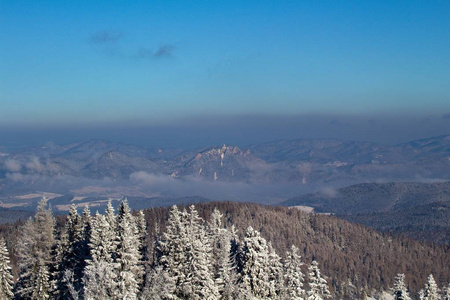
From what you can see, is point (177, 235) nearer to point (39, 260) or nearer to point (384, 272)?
point (39, 260)

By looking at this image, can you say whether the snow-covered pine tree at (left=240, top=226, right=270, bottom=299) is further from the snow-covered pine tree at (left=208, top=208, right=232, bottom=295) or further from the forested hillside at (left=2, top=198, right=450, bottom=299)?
the snow-covered pine tree at (left=208, top=208, right=232, bottom=295)

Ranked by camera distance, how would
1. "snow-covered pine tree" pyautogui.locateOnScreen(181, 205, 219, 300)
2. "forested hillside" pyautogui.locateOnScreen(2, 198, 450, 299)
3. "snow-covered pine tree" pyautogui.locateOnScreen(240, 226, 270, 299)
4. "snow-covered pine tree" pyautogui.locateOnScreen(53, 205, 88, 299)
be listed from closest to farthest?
1. "forested hillside" pyautogui.locateOnScreen(2, 198, 450, 299)
2. "snow-covered pine tree" pyautogui.locateOnScreen(181, 205, 219, 300)
3. "snow-covered pine tree" pyautogui.locateOnScreen(240, 226, 270, 299)
4. "snow-covered pine tree" pyautogui.locateOnScreen(53, 205, 88, 299)

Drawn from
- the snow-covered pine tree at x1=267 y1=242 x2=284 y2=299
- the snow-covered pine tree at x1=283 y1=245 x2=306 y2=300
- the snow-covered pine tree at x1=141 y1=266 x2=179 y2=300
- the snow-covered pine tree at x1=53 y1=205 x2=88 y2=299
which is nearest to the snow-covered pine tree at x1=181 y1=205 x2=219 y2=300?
the snow-covered pine tree at x1=141 y1=266 x2=179 y2=300

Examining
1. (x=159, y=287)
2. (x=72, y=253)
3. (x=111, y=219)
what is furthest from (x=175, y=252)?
(x=72, y=253)

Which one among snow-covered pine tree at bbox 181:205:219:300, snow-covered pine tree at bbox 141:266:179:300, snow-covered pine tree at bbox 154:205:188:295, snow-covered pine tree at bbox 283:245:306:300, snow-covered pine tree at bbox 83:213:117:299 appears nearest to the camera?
snow-covered pine tree at bbox 83:213:117:299

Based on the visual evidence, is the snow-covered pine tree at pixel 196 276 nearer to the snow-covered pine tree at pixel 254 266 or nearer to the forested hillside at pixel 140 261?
the forested hillside at pixel 140 261

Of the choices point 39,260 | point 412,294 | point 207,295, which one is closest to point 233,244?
point 207,295
